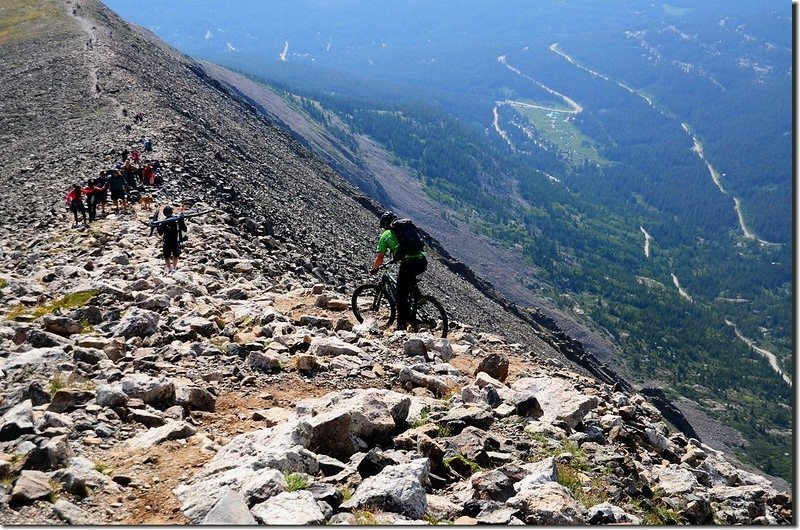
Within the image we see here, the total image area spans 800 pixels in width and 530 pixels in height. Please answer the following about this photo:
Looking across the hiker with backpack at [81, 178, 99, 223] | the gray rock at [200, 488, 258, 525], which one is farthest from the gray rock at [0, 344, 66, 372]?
the hiker with backpack at [81, 178, 99, 223]

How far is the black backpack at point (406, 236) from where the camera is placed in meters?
16.8

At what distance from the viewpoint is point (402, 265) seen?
17484mm

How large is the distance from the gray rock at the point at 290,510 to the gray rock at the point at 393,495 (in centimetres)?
42

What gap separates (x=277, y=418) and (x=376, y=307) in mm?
7635

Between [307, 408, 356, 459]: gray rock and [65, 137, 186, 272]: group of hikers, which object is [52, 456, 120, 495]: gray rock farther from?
[65, 137, 186, 272]: group of hikers

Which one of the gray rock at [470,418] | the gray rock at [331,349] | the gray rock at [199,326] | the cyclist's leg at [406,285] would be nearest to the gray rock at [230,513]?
the gray rock at [470,418]

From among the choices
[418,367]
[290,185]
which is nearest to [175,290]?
[418,367]

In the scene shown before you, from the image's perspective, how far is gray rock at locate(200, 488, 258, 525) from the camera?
7.49m

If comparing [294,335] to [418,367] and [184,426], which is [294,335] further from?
[184,426]

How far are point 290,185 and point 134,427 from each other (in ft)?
164

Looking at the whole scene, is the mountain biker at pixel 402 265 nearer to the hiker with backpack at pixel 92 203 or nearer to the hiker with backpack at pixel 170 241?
the hiker with backpack at pixel 170 241

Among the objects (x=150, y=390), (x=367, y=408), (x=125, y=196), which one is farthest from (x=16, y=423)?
(x=125, y=196)

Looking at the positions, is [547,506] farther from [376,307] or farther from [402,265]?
[376,307]

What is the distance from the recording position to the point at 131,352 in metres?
13.8
